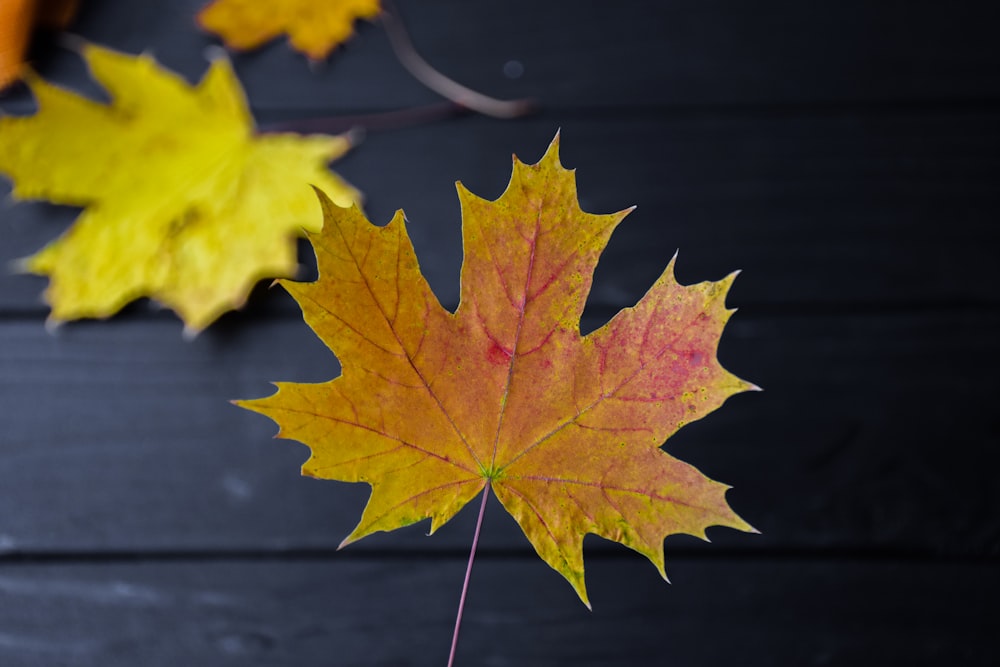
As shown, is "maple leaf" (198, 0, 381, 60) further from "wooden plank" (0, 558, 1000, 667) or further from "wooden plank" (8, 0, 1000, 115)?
"wooden plank" (0, 558, 1000, 667)

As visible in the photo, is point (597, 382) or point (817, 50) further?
point (817, 50)

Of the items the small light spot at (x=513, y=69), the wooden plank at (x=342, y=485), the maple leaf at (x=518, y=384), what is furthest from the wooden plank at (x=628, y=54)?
the maple leaf at (x=518, y=384)

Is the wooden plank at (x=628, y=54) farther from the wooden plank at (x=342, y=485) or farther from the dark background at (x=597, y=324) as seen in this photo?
the wooden plank at (x=342, y=485)

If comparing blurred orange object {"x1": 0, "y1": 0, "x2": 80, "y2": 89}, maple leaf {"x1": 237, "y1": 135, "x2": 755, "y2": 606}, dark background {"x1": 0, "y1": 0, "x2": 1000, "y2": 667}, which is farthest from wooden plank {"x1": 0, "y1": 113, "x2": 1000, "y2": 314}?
maple leaf {"x1": 237, "y1": 135, "x2": 755, "y2": 606}

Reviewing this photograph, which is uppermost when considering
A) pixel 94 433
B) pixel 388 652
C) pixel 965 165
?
pixel 965 165

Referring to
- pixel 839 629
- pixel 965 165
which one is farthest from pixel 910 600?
pixel 965 165

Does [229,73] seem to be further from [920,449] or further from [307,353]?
[920,449]
